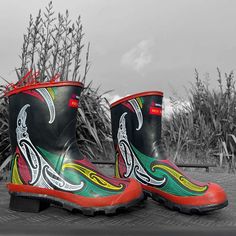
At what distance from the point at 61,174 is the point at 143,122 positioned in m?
0.59

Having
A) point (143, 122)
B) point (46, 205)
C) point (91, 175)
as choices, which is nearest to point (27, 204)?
point (46, 205)

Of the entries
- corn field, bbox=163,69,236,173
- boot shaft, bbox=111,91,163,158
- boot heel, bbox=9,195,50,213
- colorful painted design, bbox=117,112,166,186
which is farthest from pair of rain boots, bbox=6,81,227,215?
corn field, bbox=163,69,236,173

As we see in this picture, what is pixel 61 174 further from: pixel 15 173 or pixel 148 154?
pixel 148 154

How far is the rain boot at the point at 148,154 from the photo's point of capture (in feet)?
5.57

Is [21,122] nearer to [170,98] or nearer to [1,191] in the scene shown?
[1,191]

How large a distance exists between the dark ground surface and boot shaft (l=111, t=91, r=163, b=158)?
0.36m

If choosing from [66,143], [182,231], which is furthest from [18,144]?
[182,231]

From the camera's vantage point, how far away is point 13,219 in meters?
1.48

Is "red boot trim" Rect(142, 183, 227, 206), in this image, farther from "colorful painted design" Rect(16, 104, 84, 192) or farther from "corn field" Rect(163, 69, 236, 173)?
Result: "corn field" Rect(163, 69, 236, 173)

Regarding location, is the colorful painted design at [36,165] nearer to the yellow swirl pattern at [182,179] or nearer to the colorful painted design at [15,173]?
the colorful painted design at [15,173]

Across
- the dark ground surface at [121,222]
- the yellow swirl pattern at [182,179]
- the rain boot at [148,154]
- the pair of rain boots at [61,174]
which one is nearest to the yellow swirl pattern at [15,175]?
the pair of rain boots at [61,174]

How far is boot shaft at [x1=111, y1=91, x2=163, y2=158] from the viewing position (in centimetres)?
188

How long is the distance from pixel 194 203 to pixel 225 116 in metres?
3.79

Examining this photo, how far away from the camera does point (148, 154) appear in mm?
1860
